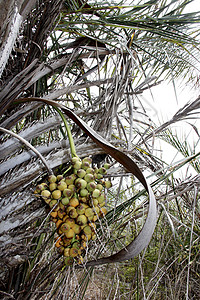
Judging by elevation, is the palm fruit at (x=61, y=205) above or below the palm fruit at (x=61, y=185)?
below

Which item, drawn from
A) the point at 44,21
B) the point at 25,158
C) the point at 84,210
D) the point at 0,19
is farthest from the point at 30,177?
the point at 44,21

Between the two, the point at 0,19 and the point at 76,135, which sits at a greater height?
the point at 0,19

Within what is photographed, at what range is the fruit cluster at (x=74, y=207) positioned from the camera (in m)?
0.40

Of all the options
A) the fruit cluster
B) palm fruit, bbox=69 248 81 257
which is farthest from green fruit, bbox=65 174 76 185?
palm fruit, bbox=69 248 81 257

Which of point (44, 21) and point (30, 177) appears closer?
point (30, 177)

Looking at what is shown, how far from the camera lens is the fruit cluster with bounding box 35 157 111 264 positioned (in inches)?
15.7

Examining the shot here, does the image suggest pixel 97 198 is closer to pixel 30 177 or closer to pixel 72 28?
pixel 30 177

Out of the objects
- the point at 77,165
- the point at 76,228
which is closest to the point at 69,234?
the point at 76,228

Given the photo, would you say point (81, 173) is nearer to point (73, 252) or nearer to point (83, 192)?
point (83, 192)

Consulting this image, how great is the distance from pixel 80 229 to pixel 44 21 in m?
0.54

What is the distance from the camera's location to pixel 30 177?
488 mm

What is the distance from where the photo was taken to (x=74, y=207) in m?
0.41

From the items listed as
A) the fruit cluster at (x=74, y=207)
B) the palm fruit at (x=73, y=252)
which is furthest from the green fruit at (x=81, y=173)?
the palm fruit at (x=73, y=252)

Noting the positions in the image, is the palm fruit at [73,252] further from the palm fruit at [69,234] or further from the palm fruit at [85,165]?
the palm fruit at [85,165]
